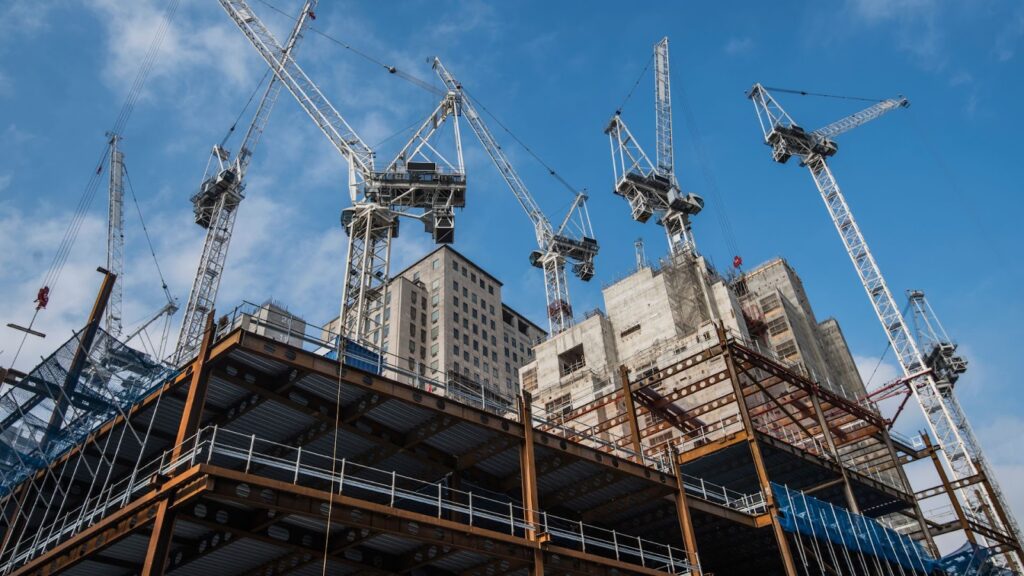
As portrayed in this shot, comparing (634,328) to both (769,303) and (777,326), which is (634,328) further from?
(769,303)

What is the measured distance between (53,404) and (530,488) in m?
22.6

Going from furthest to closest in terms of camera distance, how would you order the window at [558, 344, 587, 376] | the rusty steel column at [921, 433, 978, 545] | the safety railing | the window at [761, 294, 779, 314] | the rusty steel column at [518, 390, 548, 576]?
the window at [761, 294, 779, 314] < the window at [558, 344, 587, 376] < the rusty steel column at [921, 433, 978, 545] < the rusty steel column at [518, 390, 548, 576] < the safety railing

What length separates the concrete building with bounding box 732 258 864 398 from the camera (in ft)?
244

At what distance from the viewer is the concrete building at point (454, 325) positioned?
106 metres

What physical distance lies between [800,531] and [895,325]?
59859 mm

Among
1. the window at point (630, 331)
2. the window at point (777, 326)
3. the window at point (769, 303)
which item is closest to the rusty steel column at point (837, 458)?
the window at point (630, 331)

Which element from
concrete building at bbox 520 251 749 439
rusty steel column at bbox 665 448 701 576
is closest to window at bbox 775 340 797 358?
concrete building at bbox 520 251 749 439

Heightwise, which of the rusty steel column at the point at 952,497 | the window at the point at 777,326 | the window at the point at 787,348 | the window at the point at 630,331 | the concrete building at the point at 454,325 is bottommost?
the rusty steel column at the point at 952,497

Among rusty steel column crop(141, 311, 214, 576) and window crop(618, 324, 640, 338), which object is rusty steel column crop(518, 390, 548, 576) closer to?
rusty steel column crop(141, 311, 214, 576)

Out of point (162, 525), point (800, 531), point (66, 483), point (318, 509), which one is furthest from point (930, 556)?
point (66, 483)

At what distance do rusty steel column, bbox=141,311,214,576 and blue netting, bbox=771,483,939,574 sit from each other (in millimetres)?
25201

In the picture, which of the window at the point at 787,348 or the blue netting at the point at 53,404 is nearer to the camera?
the blue netting at the point at 53,404

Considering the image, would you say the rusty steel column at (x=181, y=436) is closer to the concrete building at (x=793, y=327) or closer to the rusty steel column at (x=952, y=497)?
the rusty steel column at (x=952, y=497)

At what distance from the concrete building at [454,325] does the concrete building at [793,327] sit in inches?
1321
